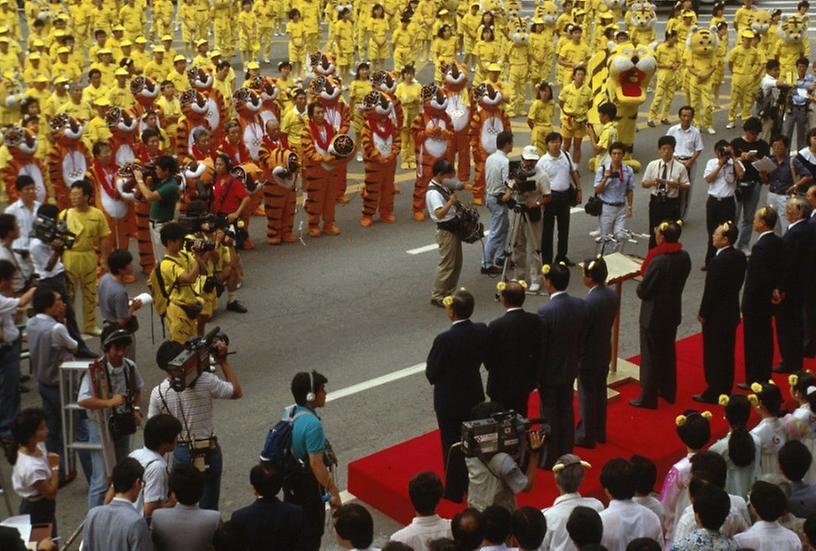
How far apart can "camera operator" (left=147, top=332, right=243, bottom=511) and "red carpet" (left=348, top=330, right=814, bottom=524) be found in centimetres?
156

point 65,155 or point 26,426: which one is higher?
point 26,426

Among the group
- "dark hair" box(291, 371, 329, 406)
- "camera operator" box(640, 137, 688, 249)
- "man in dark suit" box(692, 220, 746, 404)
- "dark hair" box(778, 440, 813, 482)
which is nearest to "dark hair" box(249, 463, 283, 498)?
"dark hair" box(291, 371, 329, 406)

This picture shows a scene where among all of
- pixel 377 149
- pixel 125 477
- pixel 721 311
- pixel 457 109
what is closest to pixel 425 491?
pixel 125 477

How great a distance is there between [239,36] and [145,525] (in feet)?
86.1

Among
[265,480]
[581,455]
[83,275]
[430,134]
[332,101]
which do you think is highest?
[332,101]

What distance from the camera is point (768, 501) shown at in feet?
26.0

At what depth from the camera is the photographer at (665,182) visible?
15.9m

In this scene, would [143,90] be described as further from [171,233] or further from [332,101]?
[171,233]

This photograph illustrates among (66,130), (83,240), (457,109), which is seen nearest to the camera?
(83,240)

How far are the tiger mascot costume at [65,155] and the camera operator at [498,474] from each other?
10015mm

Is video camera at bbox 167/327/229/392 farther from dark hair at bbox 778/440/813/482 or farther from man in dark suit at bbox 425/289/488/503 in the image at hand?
dark hair at bbox 778/440/813/482

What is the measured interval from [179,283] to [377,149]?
607 cm

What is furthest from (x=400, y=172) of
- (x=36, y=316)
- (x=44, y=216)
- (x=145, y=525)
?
(x=145, y=525)

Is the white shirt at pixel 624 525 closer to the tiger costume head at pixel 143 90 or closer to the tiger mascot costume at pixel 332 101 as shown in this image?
the tiger mascot costume at pixel 332 101
